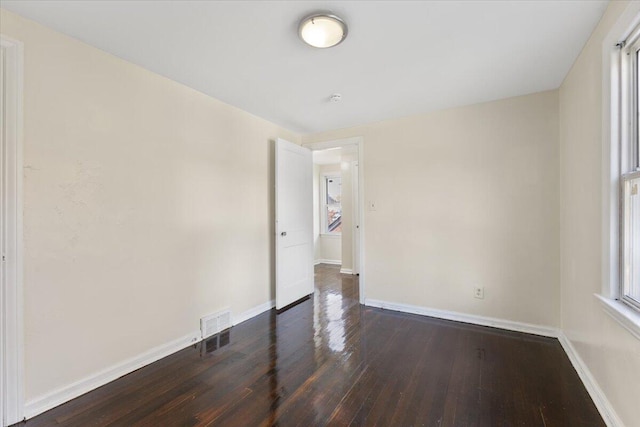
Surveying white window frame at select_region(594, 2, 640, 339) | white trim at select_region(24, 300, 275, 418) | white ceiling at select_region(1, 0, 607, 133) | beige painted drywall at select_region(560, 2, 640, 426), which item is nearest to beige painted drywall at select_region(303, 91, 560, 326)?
beige painted drywall at select_region(560, 2, 640, 426)

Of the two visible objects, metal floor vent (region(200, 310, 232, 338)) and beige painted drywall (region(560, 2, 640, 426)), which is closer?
beige painted drywall (region(560, 2, 640, 426))

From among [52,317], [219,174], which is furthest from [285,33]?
[52,317]

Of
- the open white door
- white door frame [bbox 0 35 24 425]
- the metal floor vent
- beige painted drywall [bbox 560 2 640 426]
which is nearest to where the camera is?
beige painted drywall [bbox 560 2 640 426]

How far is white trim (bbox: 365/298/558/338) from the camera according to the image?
278 cm

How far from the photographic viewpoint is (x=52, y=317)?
1804 millimetres

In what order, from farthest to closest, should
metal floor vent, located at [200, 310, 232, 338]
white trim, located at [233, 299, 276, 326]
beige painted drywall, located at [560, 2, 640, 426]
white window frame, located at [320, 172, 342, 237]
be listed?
white window frame, located at [320, 172, 342, 237]
white trim, located at [233, 299, 276, 326]
metal floor vent, located at [200, 310, 232, 338]
beige painted drywall, located at [560, 2, 640, 426]

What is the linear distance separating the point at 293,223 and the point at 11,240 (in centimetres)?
261

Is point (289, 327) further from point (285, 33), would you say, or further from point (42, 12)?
point (42, 12)

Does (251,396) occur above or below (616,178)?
below

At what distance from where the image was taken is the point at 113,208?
6.96ft

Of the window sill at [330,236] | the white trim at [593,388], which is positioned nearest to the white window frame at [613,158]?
the white trim at [593,388]

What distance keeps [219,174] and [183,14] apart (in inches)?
60.0

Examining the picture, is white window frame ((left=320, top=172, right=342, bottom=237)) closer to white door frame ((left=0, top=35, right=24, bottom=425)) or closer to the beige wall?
the beige wall

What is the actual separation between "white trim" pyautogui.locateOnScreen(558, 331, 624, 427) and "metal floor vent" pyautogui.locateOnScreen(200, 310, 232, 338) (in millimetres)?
2921
